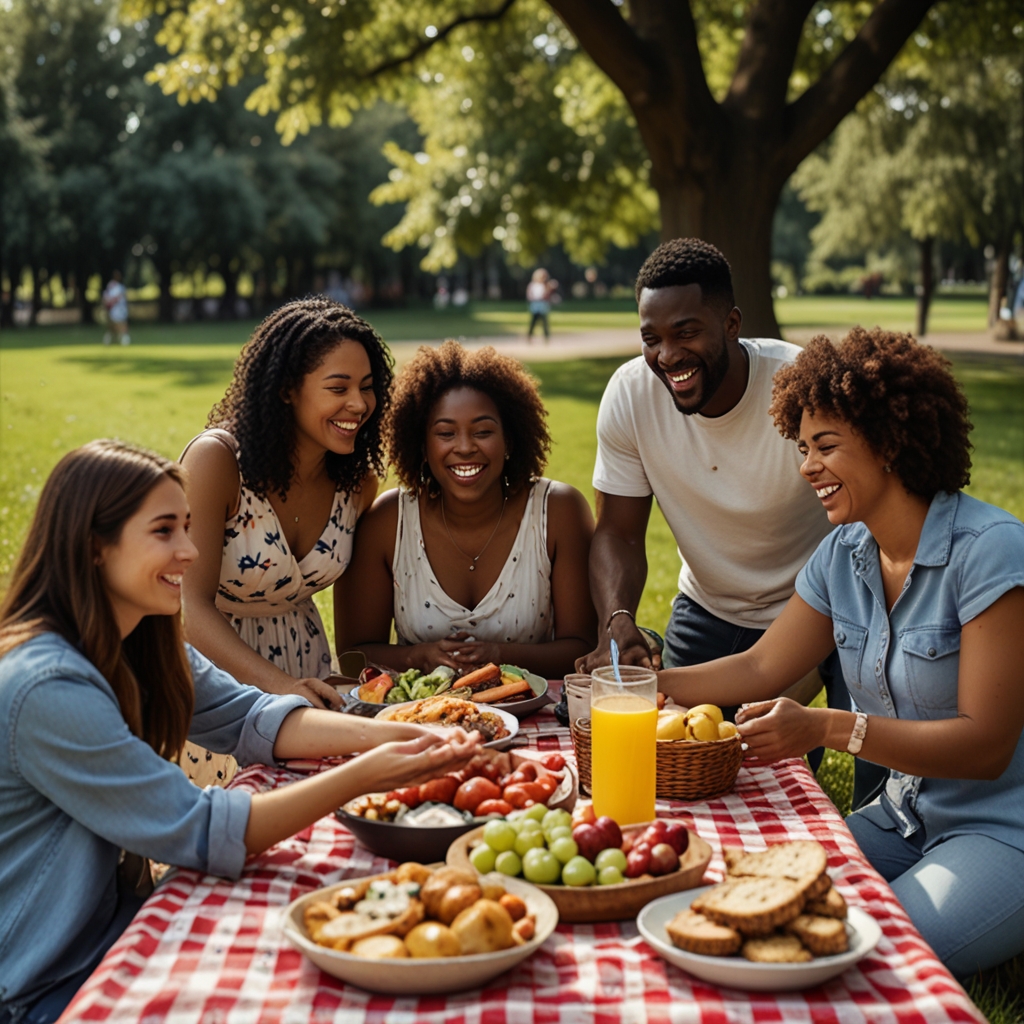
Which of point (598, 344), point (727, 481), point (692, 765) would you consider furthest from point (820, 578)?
point (598, 344)

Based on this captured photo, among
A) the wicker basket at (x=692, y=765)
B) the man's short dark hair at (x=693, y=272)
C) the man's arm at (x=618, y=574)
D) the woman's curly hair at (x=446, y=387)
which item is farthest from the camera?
the woman's curly hair at (x=446, y=387)

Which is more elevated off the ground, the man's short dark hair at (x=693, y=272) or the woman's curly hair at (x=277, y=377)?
the man's short dark hair at (x=693, y=272)

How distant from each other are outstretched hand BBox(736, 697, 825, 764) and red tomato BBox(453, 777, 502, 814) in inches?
23.8

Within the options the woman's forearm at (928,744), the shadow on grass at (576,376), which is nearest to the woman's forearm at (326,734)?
the woman's forearm at (928,744)

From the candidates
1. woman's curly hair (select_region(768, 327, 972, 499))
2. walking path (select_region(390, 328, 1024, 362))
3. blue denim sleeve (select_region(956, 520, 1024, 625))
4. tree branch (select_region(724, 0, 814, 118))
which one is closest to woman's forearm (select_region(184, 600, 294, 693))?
woman's curly hair (select_region(768, 327, 972, 499))

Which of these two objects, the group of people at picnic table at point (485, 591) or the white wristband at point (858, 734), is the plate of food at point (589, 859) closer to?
the group of people at picnic table at point (485, 591)

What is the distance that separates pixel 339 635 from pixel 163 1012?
92.5 inches

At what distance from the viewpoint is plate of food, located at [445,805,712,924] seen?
6.30 ft

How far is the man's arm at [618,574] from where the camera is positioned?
3217mm

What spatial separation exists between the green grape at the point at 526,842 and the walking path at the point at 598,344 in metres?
20.8

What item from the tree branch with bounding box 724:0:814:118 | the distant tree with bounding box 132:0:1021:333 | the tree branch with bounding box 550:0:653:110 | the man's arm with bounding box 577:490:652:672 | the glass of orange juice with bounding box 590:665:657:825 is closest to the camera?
the glass of orange juice with bounding box 590:665:657:825

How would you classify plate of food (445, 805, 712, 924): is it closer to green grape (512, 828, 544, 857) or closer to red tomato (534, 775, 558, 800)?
green grape (512, 828, 544, 857)

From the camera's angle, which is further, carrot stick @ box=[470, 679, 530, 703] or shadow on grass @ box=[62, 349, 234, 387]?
shadow on grass @ box=[62, 349, 234, 387]

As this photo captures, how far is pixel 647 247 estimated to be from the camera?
215 ft
